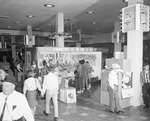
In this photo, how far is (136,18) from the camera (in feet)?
16.9

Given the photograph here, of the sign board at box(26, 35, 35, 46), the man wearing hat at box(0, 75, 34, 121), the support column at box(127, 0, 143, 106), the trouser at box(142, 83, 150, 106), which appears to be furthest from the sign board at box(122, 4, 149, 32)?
the sign board at box(26, 35, 35, 46)

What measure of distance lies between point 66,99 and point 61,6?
375 centimetres

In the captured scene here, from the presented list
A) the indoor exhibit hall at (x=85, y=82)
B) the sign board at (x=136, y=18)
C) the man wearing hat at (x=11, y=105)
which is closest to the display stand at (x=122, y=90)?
the indoor exhibit hall at (x=85, y=82)

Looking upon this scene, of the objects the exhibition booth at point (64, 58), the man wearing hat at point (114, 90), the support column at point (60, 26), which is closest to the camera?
the man wearing hat at point (114, 90)

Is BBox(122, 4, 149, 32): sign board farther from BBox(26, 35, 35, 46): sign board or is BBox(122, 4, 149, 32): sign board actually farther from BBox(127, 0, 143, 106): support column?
BBox(26, 35, 35, 46): sign board

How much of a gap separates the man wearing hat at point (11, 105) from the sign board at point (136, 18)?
4249mm

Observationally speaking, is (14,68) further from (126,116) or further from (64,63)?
(126,116)

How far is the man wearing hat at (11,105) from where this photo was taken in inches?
76.5

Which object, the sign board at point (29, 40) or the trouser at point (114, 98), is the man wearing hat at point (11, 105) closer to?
the trouser at point (114, 98)

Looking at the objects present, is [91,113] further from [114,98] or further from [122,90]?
[122,90]

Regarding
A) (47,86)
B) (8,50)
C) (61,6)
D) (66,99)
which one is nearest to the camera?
(47,86)

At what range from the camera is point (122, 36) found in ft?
34.5

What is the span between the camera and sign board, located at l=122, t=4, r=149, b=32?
516 cm

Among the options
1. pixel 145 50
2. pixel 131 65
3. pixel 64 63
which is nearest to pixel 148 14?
pixel 131 65
